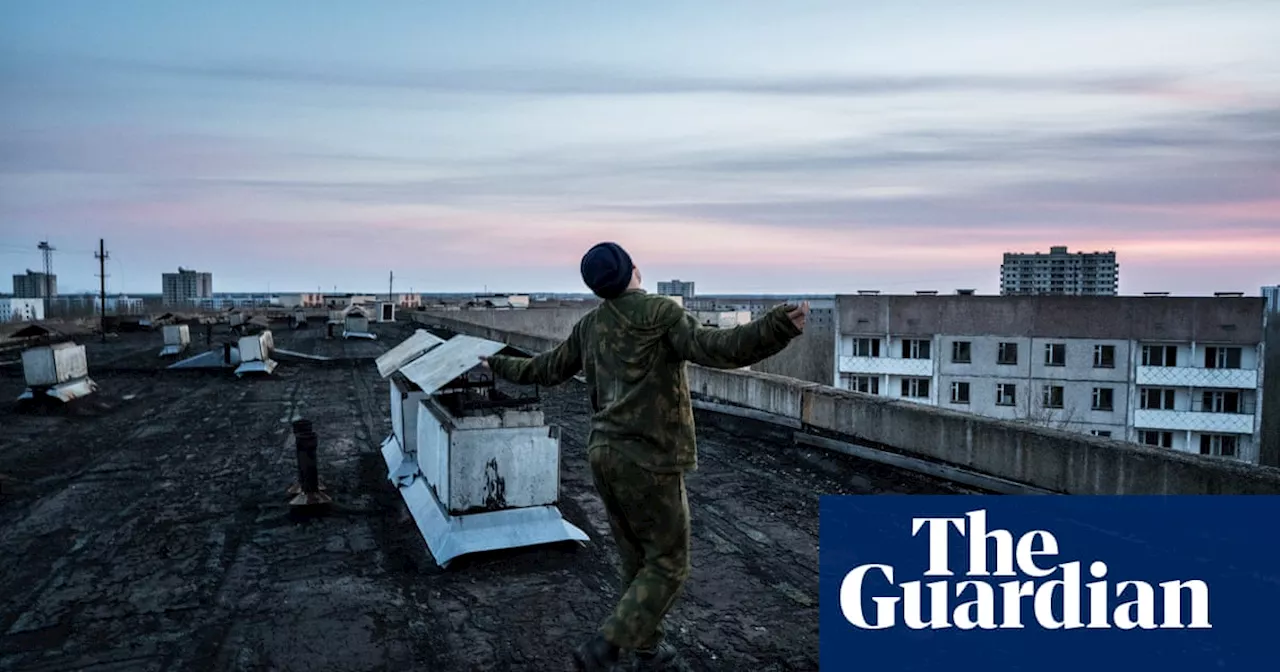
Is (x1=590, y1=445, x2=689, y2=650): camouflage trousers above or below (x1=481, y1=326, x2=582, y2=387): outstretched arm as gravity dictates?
below

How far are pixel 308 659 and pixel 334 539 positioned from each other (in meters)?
2.41

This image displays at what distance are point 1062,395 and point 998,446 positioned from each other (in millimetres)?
46212

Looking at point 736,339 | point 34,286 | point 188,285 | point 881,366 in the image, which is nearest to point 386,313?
point 881,366

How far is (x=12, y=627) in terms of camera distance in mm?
4875

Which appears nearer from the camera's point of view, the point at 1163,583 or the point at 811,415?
the point at 1163,583

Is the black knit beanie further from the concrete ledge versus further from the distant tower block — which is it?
the concrete ledge

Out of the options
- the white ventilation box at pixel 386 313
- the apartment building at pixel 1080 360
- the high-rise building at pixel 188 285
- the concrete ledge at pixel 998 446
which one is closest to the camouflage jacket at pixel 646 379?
the concrete ledge at pixel 998 446

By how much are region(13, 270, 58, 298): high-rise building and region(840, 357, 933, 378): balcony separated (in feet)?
292

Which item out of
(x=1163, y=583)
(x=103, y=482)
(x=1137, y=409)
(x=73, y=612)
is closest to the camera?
(x=1163, y=583)

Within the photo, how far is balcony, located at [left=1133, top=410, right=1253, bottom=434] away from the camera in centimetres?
A: 4362

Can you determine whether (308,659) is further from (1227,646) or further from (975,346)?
(975,346)

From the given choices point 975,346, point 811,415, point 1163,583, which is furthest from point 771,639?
point 975,346

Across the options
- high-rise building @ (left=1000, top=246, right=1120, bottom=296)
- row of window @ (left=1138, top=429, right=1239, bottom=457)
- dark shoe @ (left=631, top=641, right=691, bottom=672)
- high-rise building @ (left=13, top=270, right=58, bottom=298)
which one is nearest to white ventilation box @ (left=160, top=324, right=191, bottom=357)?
dark shoe @ (left=631, top=641, right=691, bottom=672)

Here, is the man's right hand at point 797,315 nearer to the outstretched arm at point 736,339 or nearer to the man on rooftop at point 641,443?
the outstretched arm at point 736,339
